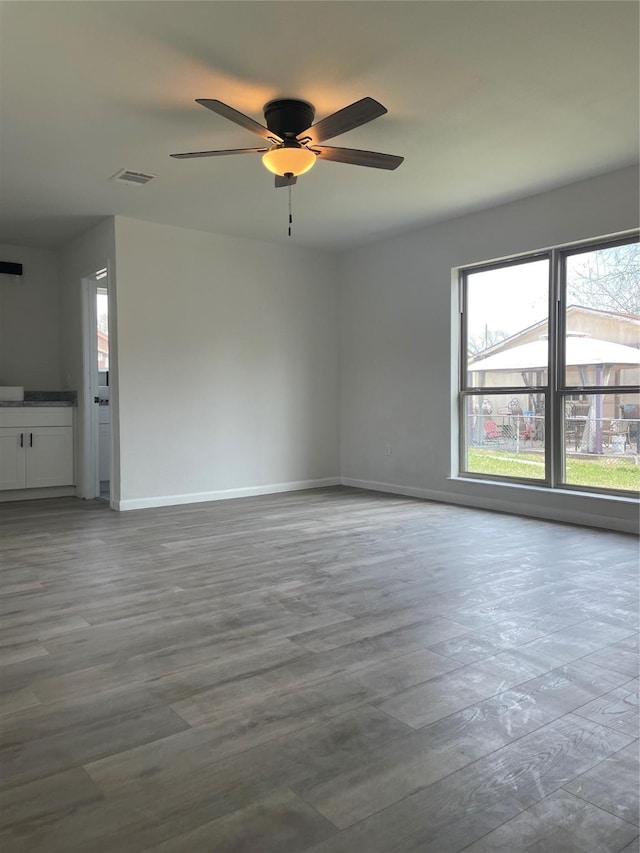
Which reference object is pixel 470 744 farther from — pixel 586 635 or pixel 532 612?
pixel 532 612

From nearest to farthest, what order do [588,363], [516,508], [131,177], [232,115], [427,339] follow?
[232,115] < [131,177] < [588,363] < [516,508] < [427,339]

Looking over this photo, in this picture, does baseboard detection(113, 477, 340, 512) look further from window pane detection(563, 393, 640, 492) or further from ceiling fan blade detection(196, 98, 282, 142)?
ceiling fan blade detection(196, 98, 282, 142)

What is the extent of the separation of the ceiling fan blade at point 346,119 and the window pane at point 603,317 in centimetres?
271

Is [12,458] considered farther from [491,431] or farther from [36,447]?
[491,431]

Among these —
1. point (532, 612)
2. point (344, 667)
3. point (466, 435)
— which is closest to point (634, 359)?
point (466, 435)

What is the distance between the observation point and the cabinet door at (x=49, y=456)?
6.38m

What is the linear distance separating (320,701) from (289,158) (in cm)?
281

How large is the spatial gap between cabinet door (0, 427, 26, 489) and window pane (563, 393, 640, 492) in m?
5.24

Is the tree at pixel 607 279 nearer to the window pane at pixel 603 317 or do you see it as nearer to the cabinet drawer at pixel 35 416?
the window pane at pixel 603 317

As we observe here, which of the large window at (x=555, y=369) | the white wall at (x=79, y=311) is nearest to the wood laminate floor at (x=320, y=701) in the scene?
the large window at (x=555, y=369)

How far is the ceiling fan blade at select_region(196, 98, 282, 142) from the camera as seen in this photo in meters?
2.86

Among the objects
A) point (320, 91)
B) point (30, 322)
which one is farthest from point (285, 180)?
point (30, 322)

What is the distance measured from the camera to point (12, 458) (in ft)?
20.5

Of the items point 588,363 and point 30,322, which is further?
point 30,322
